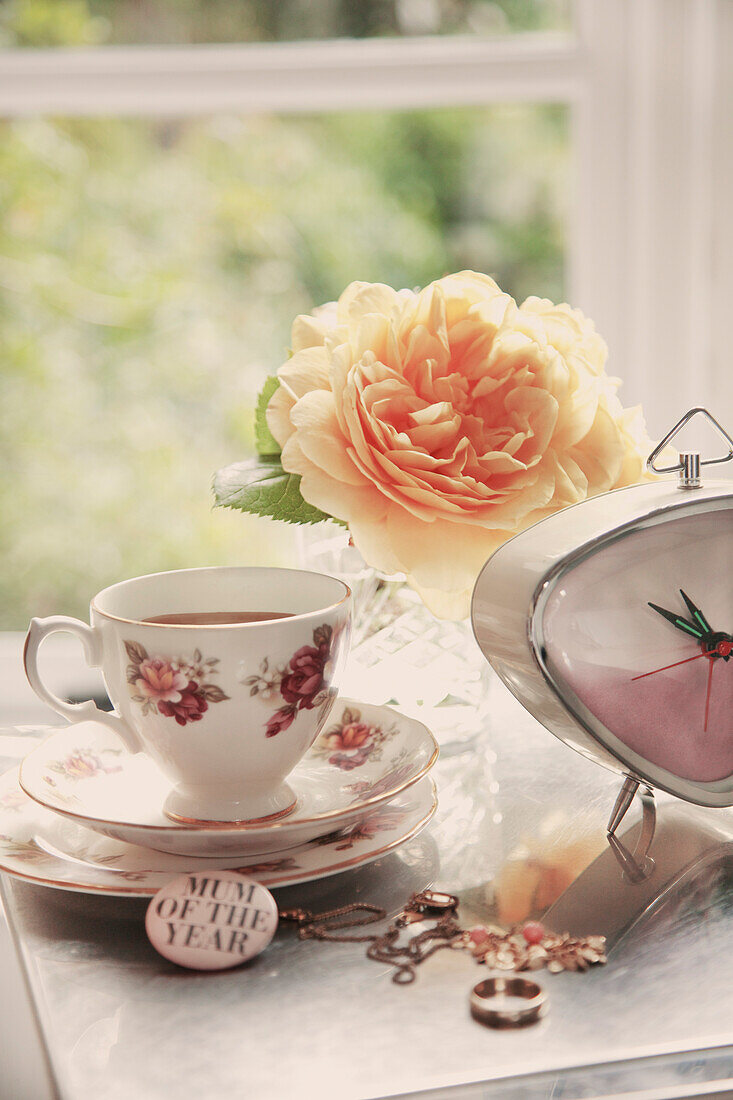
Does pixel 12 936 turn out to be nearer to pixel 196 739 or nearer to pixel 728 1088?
pixel 196 739

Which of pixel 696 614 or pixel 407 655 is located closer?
pixel 696 614

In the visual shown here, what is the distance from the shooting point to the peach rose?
0.55 m

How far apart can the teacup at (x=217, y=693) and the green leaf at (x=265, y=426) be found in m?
0.10

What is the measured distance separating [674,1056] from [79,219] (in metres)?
1.28

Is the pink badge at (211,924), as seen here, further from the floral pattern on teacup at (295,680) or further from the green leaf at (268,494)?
the green leaf at (268,494)

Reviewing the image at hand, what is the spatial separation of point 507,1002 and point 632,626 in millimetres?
184

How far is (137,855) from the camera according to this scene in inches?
19.6

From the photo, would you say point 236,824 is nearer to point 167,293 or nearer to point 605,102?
point 605,102

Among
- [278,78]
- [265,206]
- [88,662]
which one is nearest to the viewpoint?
[88,662]

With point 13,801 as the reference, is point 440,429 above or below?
above

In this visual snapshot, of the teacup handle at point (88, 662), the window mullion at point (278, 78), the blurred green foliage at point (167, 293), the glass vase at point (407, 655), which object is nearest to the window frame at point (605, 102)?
the window mullion at point (278, 78)

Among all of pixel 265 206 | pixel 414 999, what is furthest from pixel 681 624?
pixel 265 206

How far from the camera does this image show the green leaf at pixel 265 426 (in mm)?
614

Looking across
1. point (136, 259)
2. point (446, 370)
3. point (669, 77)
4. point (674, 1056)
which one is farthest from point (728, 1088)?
point (136, 259)
